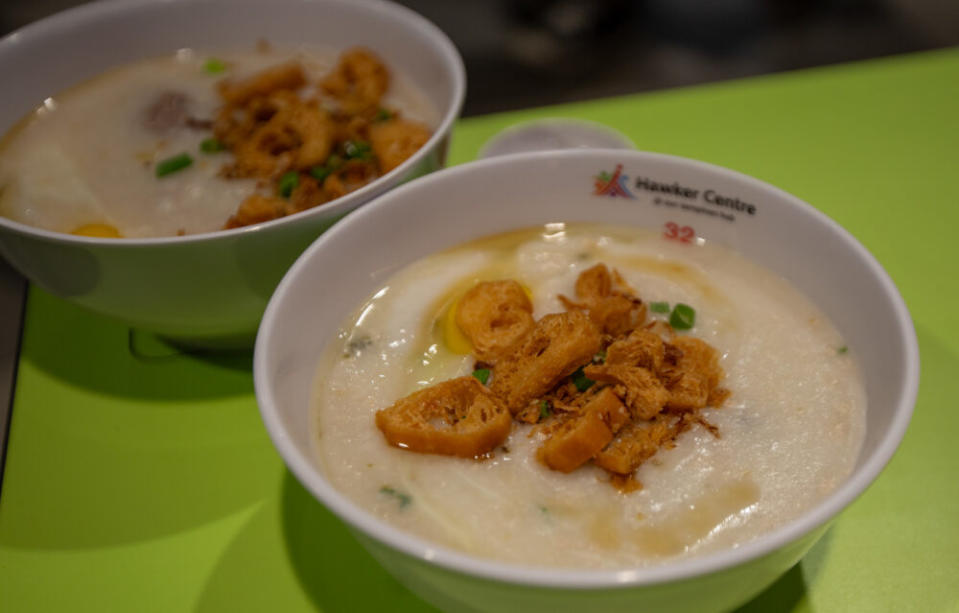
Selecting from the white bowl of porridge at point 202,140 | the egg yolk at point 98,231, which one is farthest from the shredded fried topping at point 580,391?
the egg yolk at point 98,231

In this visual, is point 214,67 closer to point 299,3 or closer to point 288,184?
point 299,3

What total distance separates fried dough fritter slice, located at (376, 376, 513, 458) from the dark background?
8.20 ft

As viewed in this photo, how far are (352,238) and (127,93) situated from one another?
1092mm

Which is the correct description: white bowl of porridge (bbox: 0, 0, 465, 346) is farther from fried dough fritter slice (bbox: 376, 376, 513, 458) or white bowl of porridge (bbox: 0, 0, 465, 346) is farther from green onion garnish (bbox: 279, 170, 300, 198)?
fried dough fritter slice (bbox: 376, 376, 513, 458)

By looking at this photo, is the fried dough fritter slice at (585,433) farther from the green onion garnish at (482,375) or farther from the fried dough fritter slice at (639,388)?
the green onion garnish at (482,375)

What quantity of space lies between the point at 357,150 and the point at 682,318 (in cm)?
85

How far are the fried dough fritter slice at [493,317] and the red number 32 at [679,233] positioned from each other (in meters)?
0.35

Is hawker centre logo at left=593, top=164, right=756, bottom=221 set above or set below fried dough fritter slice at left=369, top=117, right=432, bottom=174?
above

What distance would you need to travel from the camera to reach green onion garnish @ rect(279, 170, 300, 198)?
1.80 metres

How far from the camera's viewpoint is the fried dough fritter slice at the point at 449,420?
4.07 feet

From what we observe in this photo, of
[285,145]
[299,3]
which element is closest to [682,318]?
[285,145]

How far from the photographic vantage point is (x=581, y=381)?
4.42 feet

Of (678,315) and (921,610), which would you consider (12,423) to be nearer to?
(678,315)

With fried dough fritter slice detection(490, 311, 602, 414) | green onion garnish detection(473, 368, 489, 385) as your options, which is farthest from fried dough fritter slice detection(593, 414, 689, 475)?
green onion garnish detection(473, 368, 489, 385)
